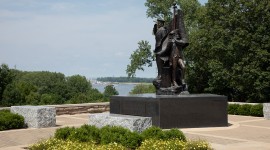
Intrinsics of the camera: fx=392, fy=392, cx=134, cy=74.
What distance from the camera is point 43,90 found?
2638 inches

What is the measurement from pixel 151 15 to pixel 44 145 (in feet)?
96.9

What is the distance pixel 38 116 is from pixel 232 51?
17906 millimetres

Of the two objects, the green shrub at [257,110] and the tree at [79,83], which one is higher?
the tree at [79,83]

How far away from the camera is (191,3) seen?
37812 millimetres

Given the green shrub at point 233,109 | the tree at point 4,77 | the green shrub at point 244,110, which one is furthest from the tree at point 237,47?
the tree at point 4,77

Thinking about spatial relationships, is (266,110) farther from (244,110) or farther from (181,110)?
(181,110)

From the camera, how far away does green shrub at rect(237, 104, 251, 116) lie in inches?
912

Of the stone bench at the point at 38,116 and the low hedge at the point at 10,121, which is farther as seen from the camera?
the stone bench at the point at 38,116

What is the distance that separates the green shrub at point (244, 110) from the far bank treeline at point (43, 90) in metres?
13.9

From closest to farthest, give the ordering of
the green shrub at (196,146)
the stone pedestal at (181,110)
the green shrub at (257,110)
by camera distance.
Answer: the green shrub at (196,146) < the stone pedestal at (181,110) < the green shrub at (257,110)

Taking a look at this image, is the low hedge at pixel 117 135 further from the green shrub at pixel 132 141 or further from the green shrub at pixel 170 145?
the green shrub at pixel 170 145

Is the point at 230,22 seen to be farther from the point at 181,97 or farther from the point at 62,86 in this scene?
the point at 62,86

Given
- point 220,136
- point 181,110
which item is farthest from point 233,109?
point 220,136

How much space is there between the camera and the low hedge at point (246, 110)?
22.6m
